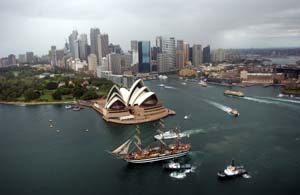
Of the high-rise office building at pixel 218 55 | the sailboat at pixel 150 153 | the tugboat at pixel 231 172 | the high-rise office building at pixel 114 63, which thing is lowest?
the tugboat at pixel 231 172

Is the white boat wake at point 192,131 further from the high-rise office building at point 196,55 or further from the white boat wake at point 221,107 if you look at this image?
the high-rise office building at point 196,55

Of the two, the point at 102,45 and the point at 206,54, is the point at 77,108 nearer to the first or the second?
the point at 102,45

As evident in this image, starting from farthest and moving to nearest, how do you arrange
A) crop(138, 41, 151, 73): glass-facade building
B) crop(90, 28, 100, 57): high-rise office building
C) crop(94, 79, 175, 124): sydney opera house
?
crop(90, 28, 100, 57): high-rise office building, crop(138, 41, 151, 73): glass-facade building, crop(94, 79, 175, 124): sydney opera house

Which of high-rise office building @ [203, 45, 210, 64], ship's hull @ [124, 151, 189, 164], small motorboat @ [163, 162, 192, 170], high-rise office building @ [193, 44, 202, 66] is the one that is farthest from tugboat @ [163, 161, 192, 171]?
high-rise office building @ [203, 45, 210, 64]

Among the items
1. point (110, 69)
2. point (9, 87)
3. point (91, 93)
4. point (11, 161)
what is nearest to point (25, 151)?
point (11, 161)

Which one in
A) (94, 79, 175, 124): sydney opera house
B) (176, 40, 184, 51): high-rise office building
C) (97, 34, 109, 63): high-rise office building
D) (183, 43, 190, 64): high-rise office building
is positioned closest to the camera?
(94, 79, 175, 124): sydney opera house

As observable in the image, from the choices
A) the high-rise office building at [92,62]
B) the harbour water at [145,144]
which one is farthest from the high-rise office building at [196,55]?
the harbour water at [145,144]

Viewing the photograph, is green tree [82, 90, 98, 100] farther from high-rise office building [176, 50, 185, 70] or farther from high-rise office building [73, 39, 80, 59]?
high-rise office building [73, 39, 80, 59]
